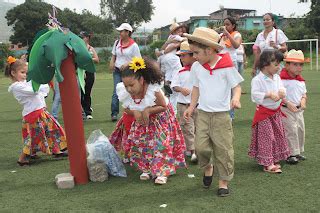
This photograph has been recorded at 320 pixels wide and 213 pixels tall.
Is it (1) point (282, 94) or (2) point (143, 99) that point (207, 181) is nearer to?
(2) point (143, 99)

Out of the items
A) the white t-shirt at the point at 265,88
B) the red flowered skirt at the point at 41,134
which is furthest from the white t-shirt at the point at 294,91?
the red flowered skirt at the point at 41,134

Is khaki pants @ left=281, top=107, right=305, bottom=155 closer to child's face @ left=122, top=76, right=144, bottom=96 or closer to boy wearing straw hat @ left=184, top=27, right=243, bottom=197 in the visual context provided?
boy wearing straw hat @ left=184, top=27, right=243, bottom=197

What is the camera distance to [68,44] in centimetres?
412

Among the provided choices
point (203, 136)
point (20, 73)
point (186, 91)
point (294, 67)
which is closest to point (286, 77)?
point (294, 67)

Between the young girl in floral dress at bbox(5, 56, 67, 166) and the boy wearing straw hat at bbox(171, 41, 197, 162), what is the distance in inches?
66.8

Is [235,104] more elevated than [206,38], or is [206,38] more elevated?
[206,38]

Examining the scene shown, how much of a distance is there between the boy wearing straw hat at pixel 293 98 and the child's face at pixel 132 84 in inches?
68.6

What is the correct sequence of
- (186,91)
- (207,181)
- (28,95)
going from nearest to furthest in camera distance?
1. (207,181)
2. (186,91)
3. (28,95)

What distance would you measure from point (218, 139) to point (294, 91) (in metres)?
1.55

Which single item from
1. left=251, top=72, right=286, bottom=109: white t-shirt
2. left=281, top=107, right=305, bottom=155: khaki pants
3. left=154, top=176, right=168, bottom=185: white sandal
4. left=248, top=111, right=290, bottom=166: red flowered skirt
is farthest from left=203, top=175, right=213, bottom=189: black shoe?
left=281, top=107, right=305, bottom=155: khaki pants

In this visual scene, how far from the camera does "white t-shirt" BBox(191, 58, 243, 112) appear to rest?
389cm

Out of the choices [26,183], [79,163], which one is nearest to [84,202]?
[79,163]

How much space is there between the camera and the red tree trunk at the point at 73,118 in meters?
4.27

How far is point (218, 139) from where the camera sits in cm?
391
